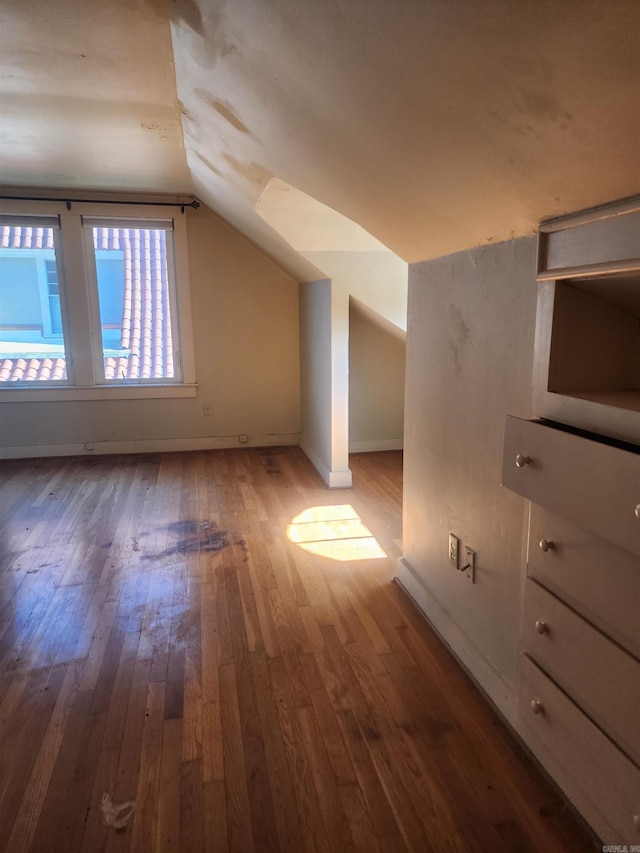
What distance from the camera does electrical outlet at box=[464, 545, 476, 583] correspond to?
5.69ft

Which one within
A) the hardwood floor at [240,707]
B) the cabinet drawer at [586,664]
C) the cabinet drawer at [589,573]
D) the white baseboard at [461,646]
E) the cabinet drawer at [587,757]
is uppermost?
the cabinet drawer at [589,573]

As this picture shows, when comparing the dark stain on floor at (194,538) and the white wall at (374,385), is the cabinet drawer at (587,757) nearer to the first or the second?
the dark stain on floor at (194,538)

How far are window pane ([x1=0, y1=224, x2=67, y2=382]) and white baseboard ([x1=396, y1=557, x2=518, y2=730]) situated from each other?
350 centimetres

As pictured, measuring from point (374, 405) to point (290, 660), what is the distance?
288 cm

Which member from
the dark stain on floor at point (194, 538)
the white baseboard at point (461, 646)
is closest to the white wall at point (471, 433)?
the white baseboard at point (461, 646)

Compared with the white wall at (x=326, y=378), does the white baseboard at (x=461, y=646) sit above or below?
below

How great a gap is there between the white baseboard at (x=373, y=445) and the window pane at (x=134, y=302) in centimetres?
172

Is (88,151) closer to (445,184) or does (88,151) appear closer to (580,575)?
(445,184)

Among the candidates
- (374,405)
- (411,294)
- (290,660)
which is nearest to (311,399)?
(374,405)

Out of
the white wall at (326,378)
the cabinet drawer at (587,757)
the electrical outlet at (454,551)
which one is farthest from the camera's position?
the white wall at (326,378)

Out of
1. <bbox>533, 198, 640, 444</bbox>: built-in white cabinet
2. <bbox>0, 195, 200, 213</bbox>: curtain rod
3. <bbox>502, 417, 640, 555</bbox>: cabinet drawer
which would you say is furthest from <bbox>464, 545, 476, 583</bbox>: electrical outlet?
<bbox>0, 195, 200, 213</bbox>: curtain rod

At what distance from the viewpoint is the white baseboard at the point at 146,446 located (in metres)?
4.39

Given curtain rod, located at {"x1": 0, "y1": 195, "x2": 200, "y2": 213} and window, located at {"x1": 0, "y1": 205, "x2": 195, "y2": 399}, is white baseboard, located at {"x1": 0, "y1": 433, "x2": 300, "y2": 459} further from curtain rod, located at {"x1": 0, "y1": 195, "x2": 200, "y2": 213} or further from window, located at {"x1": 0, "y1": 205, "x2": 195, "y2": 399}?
curtain rod, located at {"x1": 0, "y1": 195, "x2": 200, "y2": 213}

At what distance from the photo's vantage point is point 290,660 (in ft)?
6.11
